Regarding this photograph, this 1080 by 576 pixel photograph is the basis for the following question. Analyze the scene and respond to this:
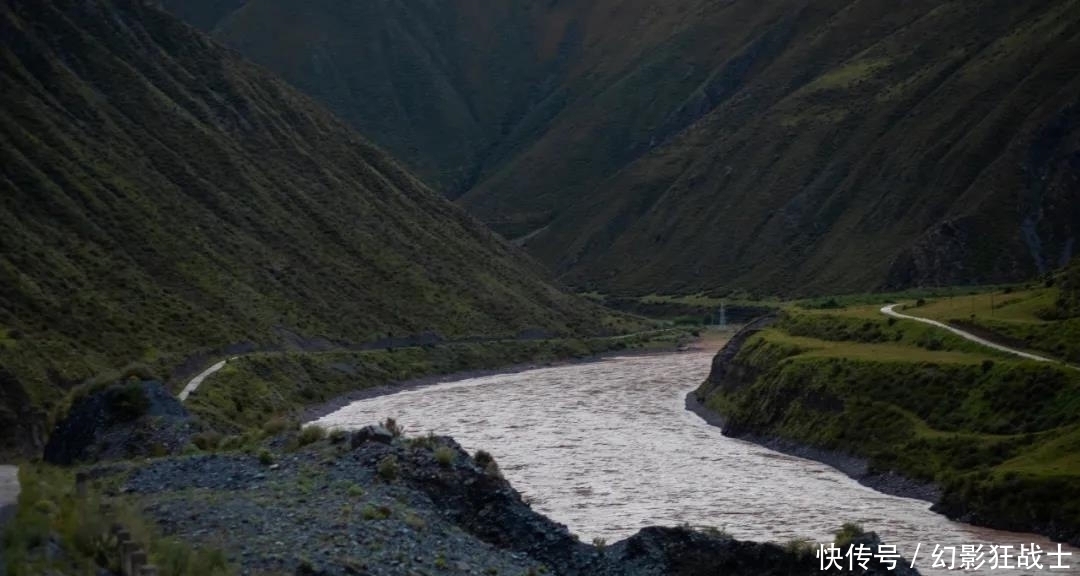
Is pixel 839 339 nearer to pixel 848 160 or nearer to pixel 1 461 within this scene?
pixel 1 461

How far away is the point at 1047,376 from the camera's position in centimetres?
5828

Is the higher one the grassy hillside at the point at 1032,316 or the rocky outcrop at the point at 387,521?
the grassy hillside at the point at 1032,316

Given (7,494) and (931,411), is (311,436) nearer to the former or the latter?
(7,494)

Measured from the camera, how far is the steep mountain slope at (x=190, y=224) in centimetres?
8600

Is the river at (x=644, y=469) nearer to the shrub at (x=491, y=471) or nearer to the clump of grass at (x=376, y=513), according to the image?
the shrub at (x=491, y=471)

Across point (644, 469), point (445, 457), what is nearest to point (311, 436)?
point (445, 457)

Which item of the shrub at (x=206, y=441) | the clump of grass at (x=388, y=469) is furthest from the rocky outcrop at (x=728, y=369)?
the clump of grass at (x=388, y=469)

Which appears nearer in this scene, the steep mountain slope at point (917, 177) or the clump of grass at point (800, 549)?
the clump of grass at point (800, 549)

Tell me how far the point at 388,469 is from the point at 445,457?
1467 millimetres

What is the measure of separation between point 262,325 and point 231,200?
20823 mm

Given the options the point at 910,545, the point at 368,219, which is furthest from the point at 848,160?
the point at 910,545

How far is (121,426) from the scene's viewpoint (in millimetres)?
45344

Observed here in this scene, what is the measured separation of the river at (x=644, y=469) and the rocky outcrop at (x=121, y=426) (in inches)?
490

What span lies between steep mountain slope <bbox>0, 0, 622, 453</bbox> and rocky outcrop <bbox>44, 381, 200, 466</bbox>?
16798 millimetres
